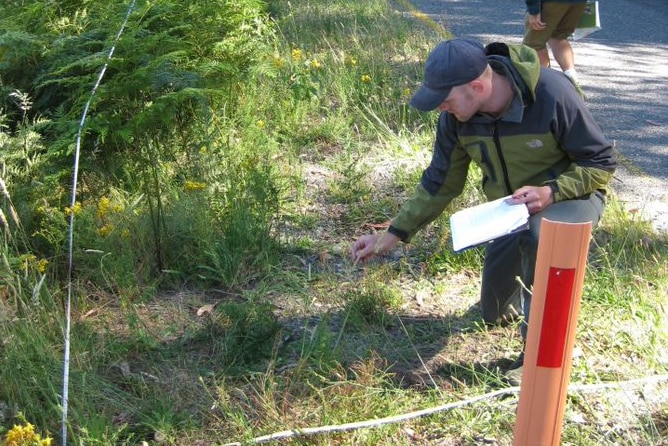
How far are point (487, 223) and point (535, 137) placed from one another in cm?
48

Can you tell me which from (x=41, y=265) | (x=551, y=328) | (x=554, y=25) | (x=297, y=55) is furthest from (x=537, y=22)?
(x=551, y=328)

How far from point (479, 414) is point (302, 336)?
103 centimetres

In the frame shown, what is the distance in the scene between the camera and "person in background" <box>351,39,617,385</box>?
3359 mm

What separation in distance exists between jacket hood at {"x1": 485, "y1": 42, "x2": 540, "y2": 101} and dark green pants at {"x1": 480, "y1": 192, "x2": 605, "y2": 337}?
0.49 m

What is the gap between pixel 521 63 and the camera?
3.45 m

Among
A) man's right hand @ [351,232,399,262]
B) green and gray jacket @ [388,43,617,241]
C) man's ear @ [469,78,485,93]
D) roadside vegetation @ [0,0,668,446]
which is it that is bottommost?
roadside vegetation @ [0,0,668,446]

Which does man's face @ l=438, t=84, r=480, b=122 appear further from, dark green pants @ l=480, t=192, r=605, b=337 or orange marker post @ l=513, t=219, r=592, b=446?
orange marker post @ l=513, t=219, r=592, b=446

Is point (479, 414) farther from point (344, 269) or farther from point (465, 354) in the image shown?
point (344, 269)

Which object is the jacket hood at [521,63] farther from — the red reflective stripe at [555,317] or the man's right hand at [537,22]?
the man's right hand at [537,22]

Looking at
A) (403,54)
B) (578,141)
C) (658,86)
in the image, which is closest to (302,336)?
(578,141)

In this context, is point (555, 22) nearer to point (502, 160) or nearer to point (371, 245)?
point (502, 160)

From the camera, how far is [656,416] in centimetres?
339

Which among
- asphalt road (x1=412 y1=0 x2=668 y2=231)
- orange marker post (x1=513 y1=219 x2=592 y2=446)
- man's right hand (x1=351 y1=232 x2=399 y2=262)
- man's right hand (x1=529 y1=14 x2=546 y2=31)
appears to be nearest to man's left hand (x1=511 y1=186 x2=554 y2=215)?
man's right hand (x1=351 y1=232 x2=399 y2=262)

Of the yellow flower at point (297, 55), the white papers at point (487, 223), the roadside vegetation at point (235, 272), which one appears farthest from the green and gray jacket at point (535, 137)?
the yellow flower at point (297, 55)
